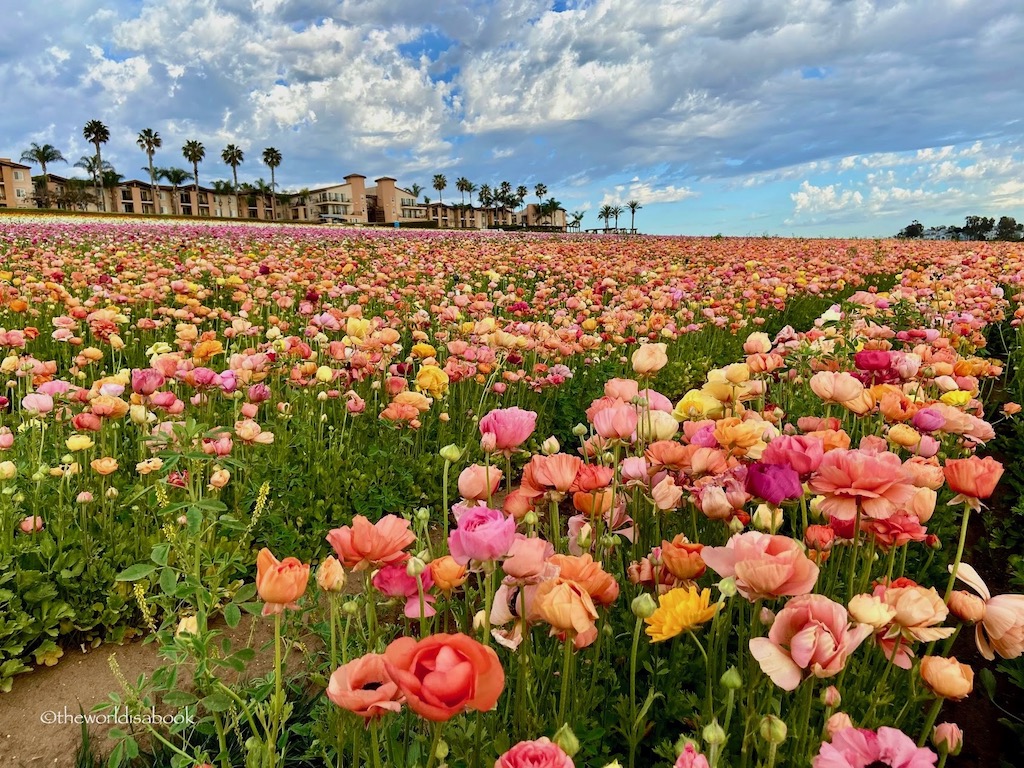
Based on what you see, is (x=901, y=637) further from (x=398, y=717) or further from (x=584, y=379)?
(x=584, y=379)

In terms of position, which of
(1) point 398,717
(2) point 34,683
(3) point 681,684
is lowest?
(2) point 34,683

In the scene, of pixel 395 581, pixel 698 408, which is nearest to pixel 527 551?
pixel 395 581

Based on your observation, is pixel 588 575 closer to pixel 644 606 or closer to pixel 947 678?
pixel 644 606

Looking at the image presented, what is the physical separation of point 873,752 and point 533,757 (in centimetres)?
44

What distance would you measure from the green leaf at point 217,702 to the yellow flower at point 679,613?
28.3 inches

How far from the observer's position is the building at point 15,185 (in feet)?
228

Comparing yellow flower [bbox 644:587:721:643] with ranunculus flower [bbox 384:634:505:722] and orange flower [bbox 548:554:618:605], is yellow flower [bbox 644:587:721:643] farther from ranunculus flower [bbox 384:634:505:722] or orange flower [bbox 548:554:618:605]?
ranunculus flower [bbox 384:634:505:722]

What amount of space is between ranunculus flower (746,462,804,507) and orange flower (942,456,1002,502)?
33 centimetres

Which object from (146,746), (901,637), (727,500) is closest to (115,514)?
(146,746)

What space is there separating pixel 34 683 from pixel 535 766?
2157 millimetres

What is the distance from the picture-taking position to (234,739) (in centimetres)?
182

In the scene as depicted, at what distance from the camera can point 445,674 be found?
74cm

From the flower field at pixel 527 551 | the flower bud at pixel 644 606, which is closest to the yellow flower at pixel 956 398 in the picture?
the flower field at pixel 527 551

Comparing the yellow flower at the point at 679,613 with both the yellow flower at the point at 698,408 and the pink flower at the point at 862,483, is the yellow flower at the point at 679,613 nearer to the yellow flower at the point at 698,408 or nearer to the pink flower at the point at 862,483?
the pink flower at the point at 862,483
